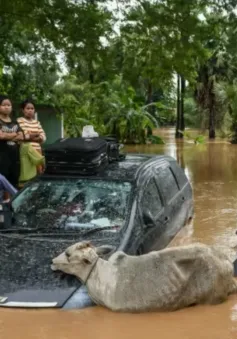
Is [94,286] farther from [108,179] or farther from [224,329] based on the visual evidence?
[108,179]

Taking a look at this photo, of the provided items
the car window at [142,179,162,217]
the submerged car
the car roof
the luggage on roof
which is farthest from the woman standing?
the car window at [142,179,162,217]

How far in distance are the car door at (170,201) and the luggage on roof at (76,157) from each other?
2.97 ft

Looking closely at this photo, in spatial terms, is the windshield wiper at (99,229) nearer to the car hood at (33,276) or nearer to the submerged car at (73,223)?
the submerged car at (73,223)

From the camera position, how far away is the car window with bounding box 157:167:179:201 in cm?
698

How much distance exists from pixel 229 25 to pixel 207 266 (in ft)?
27.6

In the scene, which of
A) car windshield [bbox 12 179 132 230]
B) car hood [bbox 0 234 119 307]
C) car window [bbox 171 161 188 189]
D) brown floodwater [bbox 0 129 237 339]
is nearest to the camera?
brown floodwater [bbox 0 129 237 339]

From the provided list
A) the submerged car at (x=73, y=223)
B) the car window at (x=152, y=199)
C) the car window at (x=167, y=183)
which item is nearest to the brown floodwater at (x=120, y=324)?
the submerged car at (x=73, y=223)

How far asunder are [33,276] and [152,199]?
1922 mm

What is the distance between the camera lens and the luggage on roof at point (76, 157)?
6.14 meters

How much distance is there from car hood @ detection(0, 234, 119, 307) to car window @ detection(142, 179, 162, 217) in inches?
33.4

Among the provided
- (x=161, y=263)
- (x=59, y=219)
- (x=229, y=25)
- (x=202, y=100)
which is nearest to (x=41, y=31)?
(x=229, y=25)

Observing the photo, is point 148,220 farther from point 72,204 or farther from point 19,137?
point 19,137

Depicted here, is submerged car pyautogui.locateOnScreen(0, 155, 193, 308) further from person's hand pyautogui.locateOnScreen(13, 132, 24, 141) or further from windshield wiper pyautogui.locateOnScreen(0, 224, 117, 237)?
person's hand pyautogui.locateOnScreen(13, 132, 24, 141)

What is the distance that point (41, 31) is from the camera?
13.4m
